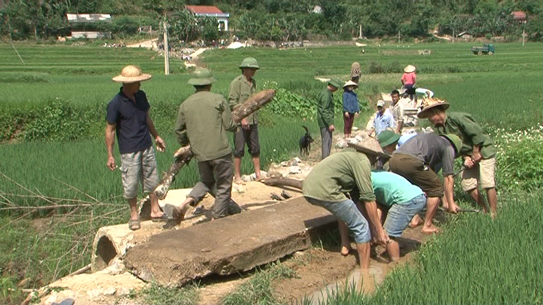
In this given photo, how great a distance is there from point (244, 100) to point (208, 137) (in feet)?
6.30

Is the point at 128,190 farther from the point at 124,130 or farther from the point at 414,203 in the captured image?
the point at 414,203

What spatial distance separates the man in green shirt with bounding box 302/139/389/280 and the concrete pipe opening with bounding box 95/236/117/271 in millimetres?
2162

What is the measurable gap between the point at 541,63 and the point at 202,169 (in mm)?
33712

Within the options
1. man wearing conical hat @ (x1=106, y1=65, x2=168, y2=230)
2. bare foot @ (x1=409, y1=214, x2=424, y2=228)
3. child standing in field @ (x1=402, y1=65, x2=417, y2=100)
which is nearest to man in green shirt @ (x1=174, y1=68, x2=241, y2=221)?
man wearing conical hat @ (x1=106, y1=65, x2=168, y2=230)

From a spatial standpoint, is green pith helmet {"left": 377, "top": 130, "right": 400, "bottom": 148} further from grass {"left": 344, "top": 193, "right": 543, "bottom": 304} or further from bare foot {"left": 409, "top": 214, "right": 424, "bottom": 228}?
bare foot {"left": 409, "top": 214, "right": 424, "bottom": 228}

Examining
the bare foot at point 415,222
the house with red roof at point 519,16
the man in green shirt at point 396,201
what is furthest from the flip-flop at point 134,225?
the house with red roof at point 519,16

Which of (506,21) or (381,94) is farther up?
(506,21)

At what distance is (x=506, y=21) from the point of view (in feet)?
263

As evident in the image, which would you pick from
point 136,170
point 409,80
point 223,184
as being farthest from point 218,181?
point 409,80

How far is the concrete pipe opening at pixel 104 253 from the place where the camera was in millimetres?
5562

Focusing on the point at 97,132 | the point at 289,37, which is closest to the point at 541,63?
the point at 97,132

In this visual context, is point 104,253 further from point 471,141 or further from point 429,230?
point 471,141

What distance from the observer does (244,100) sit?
24.6ft

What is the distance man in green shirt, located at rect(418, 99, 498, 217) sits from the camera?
6.06 meters
